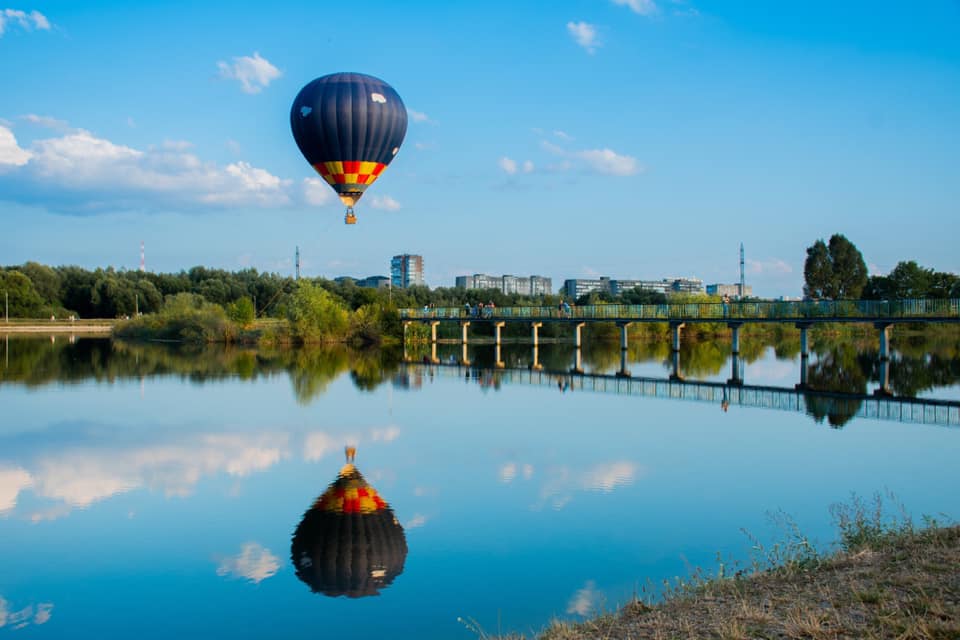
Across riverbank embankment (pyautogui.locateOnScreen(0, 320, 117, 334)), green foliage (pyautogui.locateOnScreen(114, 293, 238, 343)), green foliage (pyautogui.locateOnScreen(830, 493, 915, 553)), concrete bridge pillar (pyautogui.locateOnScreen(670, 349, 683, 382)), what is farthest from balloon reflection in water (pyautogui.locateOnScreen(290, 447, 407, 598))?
riverbank embankment (pyautogui.locateOnScreen(0, 320, 117, 334))

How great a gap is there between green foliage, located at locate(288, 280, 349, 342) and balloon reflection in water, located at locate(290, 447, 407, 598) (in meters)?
40.3

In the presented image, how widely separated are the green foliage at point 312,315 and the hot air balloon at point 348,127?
2403cm

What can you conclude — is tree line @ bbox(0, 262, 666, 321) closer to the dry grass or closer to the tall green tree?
the tall green tree

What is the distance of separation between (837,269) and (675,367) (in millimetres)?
49445

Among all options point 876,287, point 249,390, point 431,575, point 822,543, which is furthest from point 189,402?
point 876,287

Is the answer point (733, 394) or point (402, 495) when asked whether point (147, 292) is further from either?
point (402, 495)

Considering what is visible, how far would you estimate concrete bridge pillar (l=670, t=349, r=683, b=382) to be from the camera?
30041mm

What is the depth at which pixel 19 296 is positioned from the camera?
8425cm

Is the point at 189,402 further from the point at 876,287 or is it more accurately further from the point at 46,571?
the point at 876,287

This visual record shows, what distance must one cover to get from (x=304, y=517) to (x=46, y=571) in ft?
10.5

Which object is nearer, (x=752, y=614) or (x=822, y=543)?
(x=752, y=614)

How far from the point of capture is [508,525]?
418 inches

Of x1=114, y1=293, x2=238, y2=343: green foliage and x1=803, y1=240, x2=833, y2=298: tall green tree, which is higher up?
x1=803, y1=240, x2=833, y2=298: tall green tree

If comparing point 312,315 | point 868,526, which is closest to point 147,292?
point 312,315
